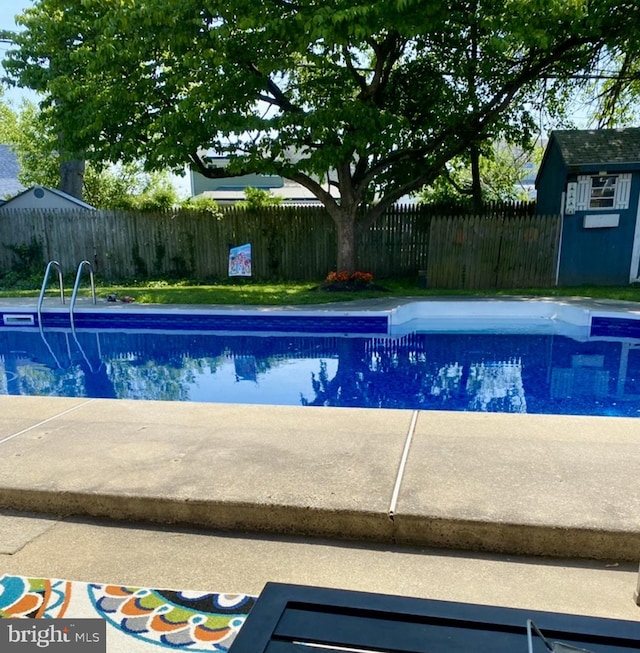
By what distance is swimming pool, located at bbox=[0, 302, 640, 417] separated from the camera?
5.81 m

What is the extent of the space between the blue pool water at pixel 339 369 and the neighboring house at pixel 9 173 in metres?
12.1

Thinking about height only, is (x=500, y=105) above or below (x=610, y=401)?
above

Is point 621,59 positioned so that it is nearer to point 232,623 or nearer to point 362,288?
point 362,288

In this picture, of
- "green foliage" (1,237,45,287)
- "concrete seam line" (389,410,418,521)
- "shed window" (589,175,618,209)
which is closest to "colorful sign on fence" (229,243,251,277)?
"green foliage" (1,237,45,287)

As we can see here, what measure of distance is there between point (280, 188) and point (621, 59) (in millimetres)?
19799

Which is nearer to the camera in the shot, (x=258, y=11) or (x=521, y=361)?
(x=521, y=361)

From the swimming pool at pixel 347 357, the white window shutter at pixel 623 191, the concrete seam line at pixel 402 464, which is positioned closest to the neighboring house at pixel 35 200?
the swimming pool at pixel 347 357

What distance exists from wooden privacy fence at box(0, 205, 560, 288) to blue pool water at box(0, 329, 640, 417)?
459 cm

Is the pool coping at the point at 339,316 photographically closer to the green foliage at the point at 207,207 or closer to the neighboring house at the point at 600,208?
the neighboring house at the point at 600,208

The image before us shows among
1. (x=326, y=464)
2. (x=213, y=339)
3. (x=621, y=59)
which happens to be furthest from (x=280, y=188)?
(x=326, y=464)

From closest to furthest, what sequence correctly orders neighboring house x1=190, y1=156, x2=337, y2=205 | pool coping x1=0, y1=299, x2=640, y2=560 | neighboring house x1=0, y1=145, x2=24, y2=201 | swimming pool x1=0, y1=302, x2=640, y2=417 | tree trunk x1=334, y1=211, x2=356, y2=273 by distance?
1. pool coping x1=0, y1=299, x2=640, y2=560
2. swimming pool x1=0, y1=302, x2=640, y2=417
3. tree trunk x1=334, y1=211, x2=356, y2=273
4. neighboring house x1=0, y1=145, x2=24, y2=201
5. neighboring house x1=190, y1=156, x2=337, y2=205

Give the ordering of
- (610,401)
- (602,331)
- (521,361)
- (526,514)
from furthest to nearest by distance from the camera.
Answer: (602,331) → (521,361) → (610,401) → (526,514)

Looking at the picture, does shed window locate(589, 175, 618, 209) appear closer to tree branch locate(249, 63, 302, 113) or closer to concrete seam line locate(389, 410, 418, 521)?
tree branch locate(249, 63, 302, 113)

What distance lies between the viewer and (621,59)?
11.6m
